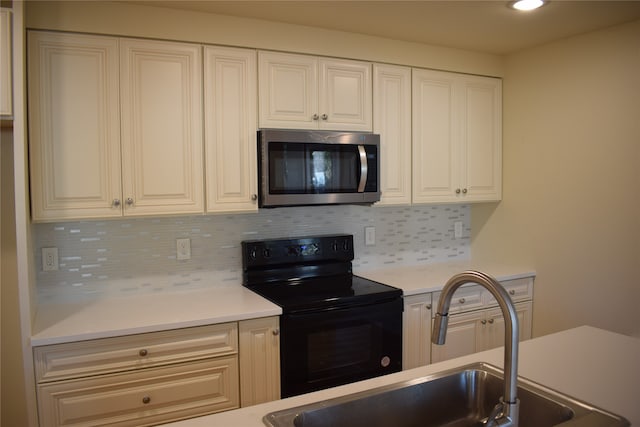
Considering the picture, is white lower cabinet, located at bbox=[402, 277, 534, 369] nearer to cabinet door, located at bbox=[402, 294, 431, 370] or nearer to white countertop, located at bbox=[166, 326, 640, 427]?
cabinet door, located at bbox=[402, 294, 431, 370]

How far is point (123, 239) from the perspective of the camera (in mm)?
2543

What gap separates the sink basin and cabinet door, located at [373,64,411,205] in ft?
4.91

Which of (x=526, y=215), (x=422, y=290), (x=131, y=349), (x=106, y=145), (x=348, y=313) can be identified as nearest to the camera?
(x=131, y=349)

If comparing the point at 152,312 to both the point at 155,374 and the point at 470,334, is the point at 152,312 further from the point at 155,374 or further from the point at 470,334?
the point at 470,334

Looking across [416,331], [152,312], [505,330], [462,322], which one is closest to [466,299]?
[462,322]

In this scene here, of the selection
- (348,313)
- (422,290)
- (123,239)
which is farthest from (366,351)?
(123,239)

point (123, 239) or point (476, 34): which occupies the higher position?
point (476, 34)

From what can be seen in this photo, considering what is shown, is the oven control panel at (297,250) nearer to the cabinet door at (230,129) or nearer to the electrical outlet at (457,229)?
the cabinet door at (230,129)

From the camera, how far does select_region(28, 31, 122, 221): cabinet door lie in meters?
2.11

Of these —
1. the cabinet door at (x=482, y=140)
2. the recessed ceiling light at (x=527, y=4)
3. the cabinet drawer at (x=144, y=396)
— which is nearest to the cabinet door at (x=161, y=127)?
the cabinet drawer at (x=144, y=396)

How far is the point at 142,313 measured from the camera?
223 centimetres

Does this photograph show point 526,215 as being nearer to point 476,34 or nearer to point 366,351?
point 476,34

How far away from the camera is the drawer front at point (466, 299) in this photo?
2.87 metres

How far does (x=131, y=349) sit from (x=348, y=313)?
1.00 meters
